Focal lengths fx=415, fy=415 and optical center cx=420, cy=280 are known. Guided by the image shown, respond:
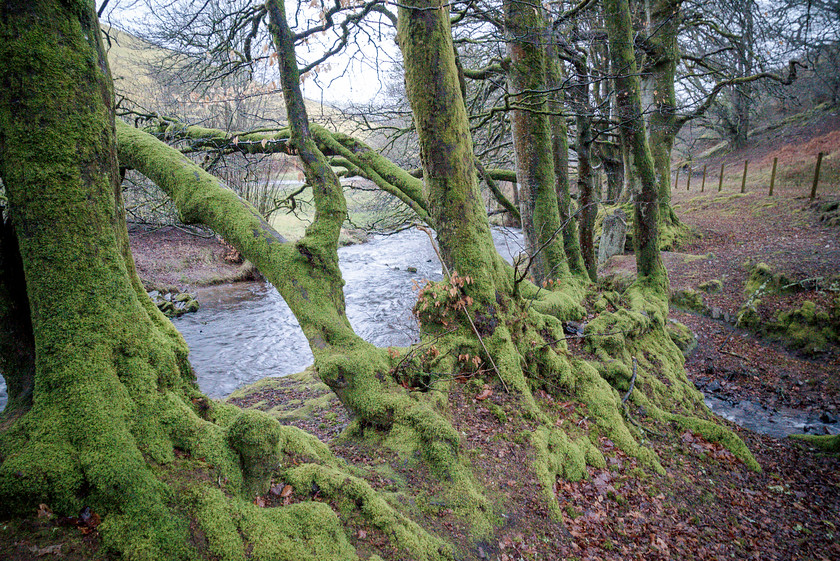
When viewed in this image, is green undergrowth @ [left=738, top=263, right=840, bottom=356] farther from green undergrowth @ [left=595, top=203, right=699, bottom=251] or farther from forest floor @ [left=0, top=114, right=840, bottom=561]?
green undergrowth @ [left=595, top=203, right=699, bottom=251]

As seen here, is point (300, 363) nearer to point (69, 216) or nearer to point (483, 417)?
point (483, 417)

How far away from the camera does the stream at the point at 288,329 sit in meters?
6.53

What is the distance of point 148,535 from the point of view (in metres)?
1.84

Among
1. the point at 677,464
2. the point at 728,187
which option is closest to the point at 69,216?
the point at 677,464

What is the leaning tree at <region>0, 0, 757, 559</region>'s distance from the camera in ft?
6.20

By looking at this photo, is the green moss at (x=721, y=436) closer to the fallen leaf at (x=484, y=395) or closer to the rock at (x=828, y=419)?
the rock at (x=828, y=419)

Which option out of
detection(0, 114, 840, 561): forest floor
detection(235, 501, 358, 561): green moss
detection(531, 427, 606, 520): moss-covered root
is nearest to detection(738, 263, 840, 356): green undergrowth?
detection(0, 114, 840, 561): forest floor

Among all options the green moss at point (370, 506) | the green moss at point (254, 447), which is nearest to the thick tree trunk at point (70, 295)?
the green moss at point (254, 447)

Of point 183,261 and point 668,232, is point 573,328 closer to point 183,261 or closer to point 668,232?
point 668,232

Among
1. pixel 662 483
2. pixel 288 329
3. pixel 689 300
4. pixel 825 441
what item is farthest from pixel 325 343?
pixel 689 300

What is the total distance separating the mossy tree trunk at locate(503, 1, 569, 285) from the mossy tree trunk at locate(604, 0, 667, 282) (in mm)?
1337

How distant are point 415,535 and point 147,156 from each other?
3.98m

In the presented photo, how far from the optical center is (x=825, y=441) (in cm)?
536

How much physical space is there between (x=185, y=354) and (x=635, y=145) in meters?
7.89
